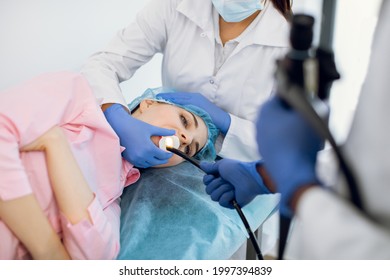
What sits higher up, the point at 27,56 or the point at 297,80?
the point at 297,80

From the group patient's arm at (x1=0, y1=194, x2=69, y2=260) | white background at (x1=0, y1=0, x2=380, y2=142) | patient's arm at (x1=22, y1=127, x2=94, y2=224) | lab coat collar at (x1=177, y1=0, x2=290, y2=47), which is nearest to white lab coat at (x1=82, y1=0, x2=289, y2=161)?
lab coat collar at (x1=177, y1=0, x2=290, y2=47)

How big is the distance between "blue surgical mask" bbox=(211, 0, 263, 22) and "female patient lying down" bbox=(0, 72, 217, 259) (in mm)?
535

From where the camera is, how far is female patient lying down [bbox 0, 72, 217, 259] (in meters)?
0.98

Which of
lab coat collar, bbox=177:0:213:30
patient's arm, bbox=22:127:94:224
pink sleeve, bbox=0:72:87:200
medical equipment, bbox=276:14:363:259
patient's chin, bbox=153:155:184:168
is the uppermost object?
medical equipment, bbox=276:14:363:259

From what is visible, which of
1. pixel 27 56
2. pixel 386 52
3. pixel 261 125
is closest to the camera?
pixel 386 52

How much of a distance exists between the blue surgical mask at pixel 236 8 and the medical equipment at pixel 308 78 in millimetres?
844

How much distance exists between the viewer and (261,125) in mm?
740

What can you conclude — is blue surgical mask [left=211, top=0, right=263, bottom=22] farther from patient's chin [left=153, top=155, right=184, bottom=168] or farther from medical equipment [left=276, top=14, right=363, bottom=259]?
medical equipment [left=276, top=14, right=363, bottom=259]

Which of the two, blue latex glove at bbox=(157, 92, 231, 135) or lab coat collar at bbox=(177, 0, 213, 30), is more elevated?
lab coat collar at bbox=(177, 0, 213, 30)

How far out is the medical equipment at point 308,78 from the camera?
1.96ft

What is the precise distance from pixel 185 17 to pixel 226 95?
314 millimetres

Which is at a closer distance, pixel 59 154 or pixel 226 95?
pixel 59 154

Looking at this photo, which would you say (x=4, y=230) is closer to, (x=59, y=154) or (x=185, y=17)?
(x=59, y=154)
